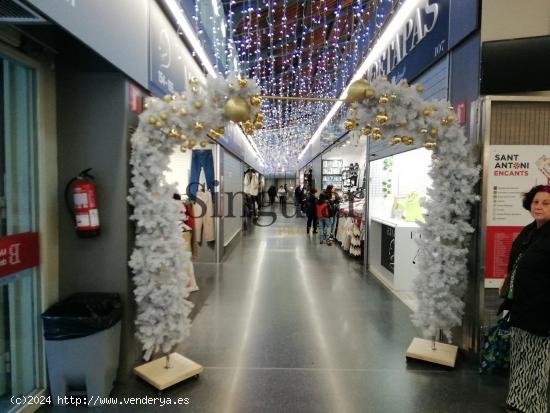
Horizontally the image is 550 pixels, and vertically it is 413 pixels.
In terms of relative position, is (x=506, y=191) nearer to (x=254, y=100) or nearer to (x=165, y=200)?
(x=254, y=100)

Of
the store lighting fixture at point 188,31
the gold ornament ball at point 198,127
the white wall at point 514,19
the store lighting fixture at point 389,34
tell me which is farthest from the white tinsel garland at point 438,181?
the store lighting fixture at point 389,34

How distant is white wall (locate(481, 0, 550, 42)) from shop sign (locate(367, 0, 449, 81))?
21.9 inches

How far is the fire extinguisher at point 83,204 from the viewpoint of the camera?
270cm

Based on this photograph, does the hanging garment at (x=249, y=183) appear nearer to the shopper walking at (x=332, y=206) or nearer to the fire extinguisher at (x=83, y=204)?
the shopper walking at (x=332, y=206)

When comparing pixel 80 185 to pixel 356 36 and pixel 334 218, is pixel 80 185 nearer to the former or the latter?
pixel 356 36

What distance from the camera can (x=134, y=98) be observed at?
3.01 m

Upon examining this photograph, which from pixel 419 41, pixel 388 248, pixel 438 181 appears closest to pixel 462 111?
pixel 438 181

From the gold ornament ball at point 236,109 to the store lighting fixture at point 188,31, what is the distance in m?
1.16

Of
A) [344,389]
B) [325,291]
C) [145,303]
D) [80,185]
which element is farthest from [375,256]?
[80,185]

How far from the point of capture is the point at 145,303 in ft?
9.41

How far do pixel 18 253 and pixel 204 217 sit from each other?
14.0ft

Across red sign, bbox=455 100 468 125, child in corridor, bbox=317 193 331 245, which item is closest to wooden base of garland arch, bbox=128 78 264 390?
red sign, bbox=455 100 468 125

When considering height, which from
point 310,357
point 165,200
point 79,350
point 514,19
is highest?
point 514,19

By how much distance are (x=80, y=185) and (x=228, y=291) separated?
313 centimetres
